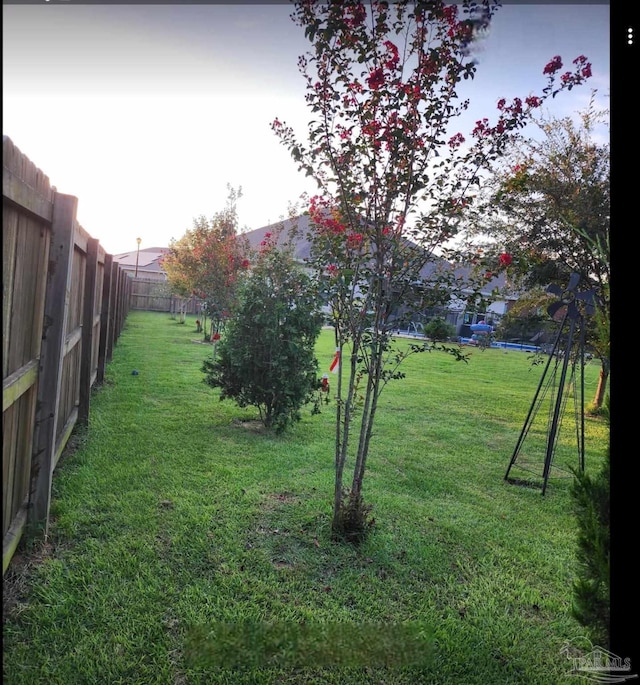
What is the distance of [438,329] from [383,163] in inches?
32.8

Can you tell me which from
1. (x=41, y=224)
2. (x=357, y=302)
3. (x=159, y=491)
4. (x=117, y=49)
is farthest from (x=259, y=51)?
(x=159, y=491)

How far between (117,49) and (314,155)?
981mm

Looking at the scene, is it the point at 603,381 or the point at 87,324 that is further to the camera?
the point at 603,381

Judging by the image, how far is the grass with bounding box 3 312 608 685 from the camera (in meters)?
1.34

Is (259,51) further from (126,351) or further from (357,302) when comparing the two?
(126,351)

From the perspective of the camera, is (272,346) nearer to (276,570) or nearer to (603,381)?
(276,570)

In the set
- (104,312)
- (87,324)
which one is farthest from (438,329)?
(104,312)

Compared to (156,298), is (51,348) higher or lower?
lower

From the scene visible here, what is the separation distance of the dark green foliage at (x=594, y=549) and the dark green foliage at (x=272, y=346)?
2.63 metres

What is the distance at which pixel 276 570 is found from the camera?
1.80 m

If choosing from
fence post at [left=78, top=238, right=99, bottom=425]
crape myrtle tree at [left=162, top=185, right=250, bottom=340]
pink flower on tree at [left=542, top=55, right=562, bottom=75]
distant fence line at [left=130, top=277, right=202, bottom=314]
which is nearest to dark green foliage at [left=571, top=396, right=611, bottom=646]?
pink flower on tree at [left=542, top=55, right=562, bottom=75]

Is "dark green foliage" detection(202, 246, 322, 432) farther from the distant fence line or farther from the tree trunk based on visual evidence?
the distant fence line

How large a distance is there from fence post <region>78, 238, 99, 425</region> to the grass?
0.20 metres

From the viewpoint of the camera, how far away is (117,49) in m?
1.00
